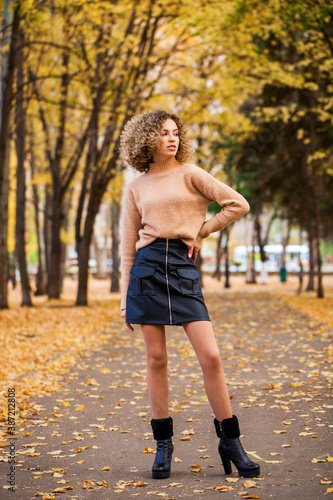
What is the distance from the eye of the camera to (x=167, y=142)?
4.11 meters

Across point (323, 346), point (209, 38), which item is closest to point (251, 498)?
point (323, 346)

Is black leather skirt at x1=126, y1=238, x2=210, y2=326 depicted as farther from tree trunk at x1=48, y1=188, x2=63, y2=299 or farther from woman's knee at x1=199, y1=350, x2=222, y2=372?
tree trunk at x1=48, y1=188, x2=63, y2=299

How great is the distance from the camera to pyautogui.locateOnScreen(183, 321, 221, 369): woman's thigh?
3875 millimetres

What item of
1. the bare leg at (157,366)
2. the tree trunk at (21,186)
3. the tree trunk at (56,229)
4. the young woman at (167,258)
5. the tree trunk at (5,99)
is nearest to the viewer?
the young woman at (167,258)

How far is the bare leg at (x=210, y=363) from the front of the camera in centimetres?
388

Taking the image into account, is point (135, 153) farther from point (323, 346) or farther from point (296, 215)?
point (296, 215)

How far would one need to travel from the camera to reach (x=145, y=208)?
405 centimetres

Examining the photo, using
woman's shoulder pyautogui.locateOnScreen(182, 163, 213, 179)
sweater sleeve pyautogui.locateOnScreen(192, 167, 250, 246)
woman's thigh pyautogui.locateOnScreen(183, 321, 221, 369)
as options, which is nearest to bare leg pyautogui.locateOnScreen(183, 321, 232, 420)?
woman's thigh pyautogui.locateOnScreen(183, 321, 221, 369)

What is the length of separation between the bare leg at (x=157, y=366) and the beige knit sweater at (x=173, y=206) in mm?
280

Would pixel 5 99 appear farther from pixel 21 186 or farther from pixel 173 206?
pixel 173 206

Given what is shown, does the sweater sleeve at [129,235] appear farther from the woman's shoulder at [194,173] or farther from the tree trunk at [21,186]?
the tree trunk at [21,186]

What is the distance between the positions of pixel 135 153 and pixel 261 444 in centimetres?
227

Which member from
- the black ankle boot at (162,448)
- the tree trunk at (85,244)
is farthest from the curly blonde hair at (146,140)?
the tree trunk at (85,244)

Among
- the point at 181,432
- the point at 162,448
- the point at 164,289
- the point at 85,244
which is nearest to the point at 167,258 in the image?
the point at 164,289
